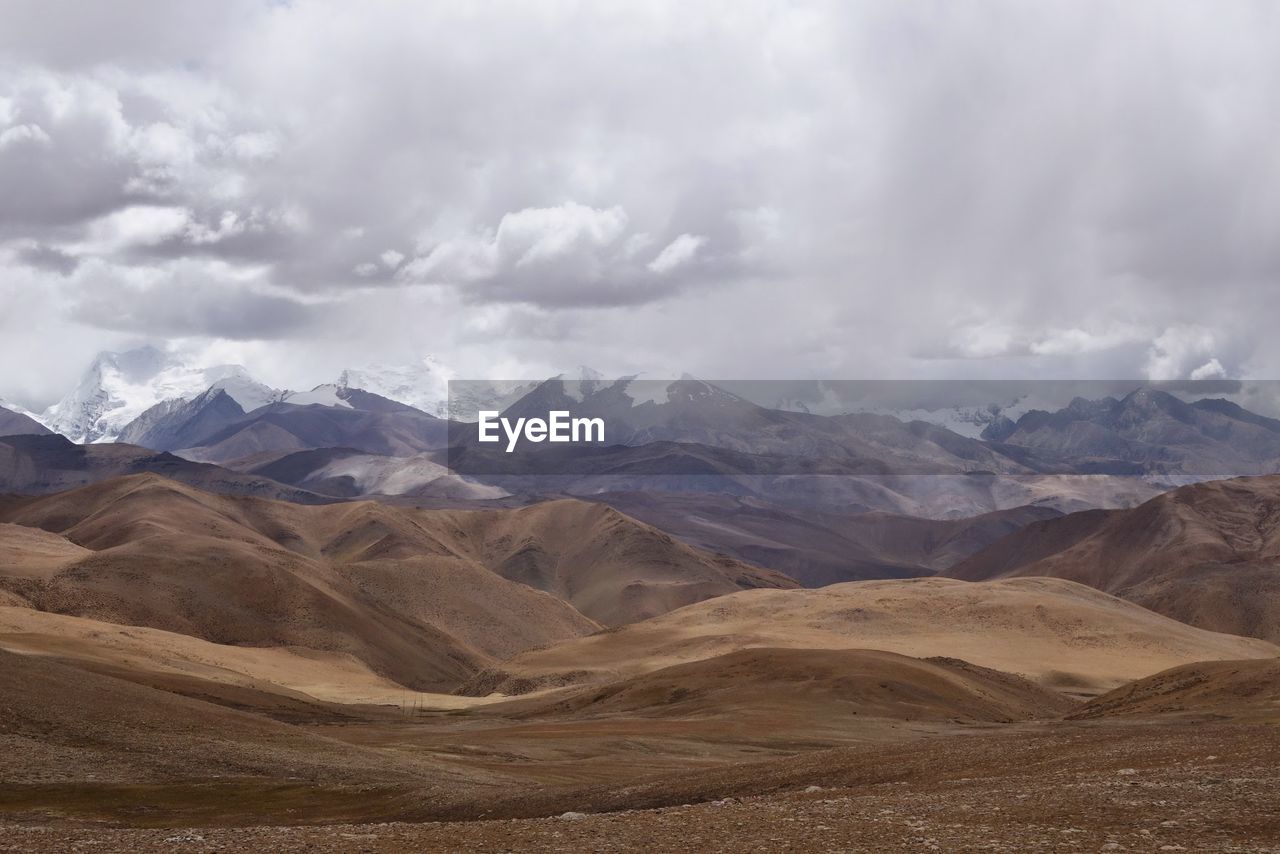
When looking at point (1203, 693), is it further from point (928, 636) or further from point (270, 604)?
point (270, 604)

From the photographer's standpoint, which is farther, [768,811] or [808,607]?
[808,607]

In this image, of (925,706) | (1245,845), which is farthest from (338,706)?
(1245,845)

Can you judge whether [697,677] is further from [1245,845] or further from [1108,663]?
[1245,845]

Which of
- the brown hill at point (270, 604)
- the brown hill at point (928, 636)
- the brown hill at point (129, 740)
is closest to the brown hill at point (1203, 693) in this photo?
the brown hill at point (928, 636)

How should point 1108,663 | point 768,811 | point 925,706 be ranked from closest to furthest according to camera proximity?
point 768,811 < point 925,706 < point 1108,663

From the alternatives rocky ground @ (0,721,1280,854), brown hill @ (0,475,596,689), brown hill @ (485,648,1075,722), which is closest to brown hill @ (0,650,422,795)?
rocky ground @ (0,721,1280,854)

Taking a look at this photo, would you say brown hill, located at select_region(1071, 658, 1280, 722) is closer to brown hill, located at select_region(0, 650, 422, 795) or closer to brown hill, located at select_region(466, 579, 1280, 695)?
brown hill, located at select_region(466, 579, 1280, 695)
